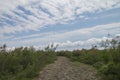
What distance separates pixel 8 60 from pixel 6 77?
9.20 ft

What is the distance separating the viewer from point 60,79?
15.5m

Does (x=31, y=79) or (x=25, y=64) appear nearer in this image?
(x=31, y=79)

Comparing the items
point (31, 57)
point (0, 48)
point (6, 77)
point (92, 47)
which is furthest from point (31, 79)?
point (92, 47)

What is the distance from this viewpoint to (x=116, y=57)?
17.8m

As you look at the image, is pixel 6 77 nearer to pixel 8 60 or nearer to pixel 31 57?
pixel 8 60

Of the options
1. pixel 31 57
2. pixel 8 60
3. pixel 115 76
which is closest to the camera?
pixel 115 76

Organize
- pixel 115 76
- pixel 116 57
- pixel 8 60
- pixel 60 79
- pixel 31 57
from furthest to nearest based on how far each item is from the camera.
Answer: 1. pixel 31 57
2. pixel 8 60
3. pixel 116 57
4. pixel 60 79
5. pixel 115 76

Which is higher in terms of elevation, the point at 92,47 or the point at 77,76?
the point at 92,47

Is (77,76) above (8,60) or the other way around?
the other way around

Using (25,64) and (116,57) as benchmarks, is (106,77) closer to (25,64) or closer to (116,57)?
(116,57)

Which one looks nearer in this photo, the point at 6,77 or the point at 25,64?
the point at 6,77

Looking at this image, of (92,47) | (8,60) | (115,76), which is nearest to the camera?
(115,76)

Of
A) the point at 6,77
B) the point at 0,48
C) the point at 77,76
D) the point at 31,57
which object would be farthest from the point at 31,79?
the point at 0,48

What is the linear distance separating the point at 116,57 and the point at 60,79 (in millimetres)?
4381
